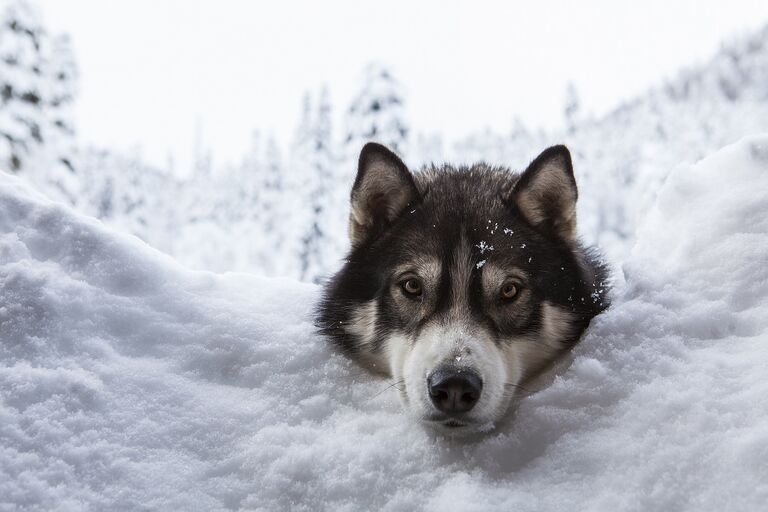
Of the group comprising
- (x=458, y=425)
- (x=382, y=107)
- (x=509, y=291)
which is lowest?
(x=382, y=107)

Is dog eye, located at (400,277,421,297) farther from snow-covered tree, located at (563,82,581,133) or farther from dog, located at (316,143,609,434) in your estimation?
snow-covered tree, located at (563,82,581,133)

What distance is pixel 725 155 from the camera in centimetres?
321

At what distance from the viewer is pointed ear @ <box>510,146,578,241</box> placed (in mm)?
3697

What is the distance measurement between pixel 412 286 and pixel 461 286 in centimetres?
30

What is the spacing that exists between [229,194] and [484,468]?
214 feet

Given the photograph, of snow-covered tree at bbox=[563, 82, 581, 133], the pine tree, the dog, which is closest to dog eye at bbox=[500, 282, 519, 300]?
the dog

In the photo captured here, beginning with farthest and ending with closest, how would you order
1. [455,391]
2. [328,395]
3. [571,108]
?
1. [571,108]
2. [328,395]
3. [455,391]

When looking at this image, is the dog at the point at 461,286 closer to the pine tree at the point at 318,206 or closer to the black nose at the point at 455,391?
the black nose at the point at 455,391

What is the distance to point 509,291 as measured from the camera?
3.40 m

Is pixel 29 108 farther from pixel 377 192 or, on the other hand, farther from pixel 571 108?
pixel 571 108

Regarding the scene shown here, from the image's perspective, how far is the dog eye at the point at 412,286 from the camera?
Answer: 3.46 metres

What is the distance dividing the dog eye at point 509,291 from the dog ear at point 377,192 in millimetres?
861

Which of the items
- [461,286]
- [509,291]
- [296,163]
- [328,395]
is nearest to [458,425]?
[328,395]

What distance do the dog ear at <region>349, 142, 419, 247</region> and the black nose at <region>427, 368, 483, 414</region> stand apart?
1457mm
